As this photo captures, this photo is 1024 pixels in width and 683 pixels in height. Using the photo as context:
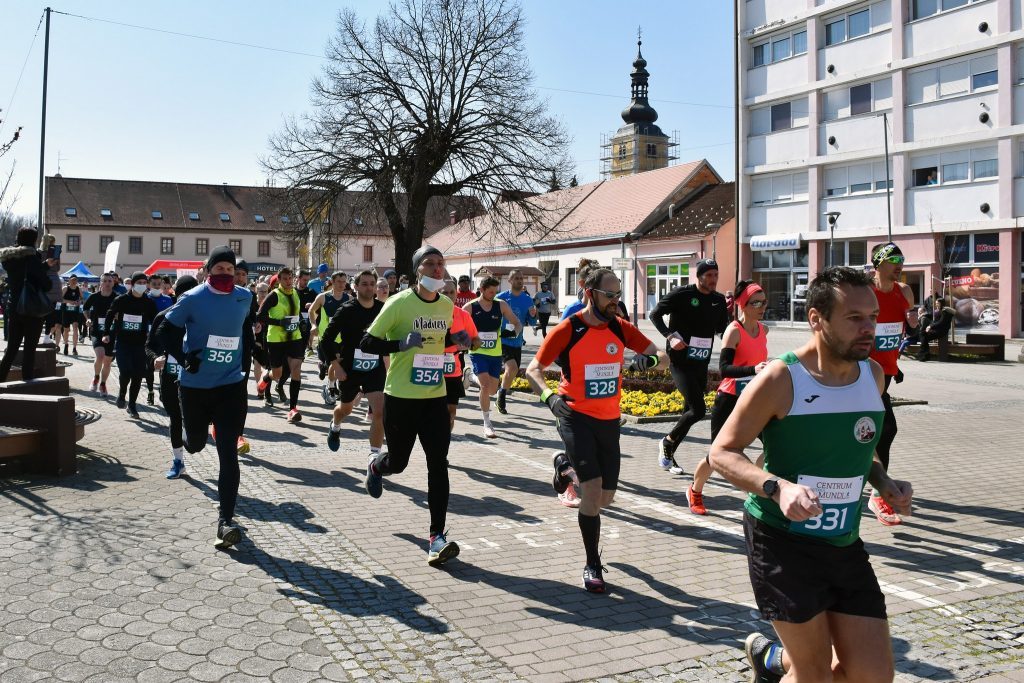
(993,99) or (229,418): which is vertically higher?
(993,99)

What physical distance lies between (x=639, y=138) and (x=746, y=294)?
97.0 meters

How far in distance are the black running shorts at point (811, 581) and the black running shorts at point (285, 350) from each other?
10.9m

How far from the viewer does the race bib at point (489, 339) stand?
12047 millimetres

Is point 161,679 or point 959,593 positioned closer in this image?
point 161,679

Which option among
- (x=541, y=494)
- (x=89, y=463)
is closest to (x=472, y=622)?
(x=541, y=494)

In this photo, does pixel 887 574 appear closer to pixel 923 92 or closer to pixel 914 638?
pixel 914 638

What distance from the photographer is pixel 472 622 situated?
16.1 ft

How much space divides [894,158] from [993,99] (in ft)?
13.0

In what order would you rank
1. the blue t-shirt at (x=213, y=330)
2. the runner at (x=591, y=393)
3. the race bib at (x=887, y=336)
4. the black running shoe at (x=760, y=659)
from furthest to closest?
1. the race bib at (x=887, y=336)
2. the blue t-shirt at (x=213, y=330)
3. the runner at (x=591, y=393)
4. the black running shoe at (x=760, y=659)

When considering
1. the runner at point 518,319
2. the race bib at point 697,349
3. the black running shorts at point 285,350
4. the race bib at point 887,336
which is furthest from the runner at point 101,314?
the race bib at point 887,336

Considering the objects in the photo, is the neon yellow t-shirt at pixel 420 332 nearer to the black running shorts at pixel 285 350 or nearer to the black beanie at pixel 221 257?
the black beanie at pixel 221 257

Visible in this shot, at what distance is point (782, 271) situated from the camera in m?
39.9

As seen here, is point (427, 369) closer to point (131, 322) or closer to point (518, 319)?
point (518, 319)

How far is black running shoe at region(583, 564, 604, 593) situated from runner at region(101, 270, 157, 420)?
8667 mm
